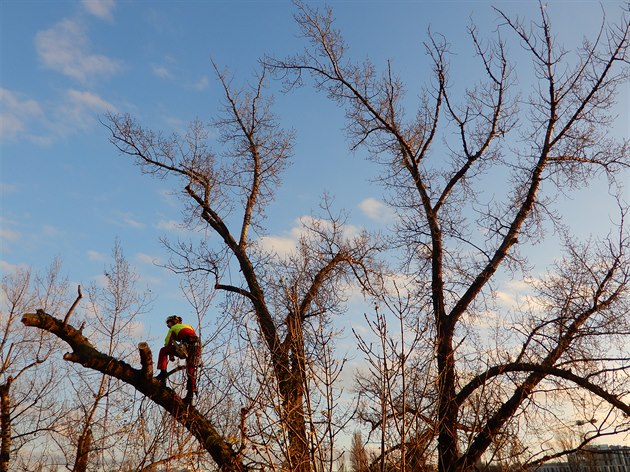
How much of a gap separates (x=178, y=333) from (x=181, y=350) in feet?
1.18

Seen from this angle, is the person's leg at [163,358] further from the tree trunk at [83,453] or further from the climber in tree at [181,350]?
the tree trunk at [83,453]

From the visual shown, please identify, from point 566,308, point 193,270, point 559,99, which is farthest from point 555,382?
point 193,270

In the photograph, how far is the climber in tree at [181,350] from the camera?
6781 mm

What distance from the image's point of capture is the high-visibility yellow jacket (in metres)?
7.34

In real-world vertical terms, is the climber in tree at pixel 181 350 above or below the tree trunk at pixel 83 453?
above

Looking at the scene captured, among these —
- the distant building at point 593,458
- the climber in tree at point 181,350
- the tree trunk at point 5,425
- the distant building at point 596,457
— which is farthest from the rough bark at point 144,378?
the tree trunk at point 5,425

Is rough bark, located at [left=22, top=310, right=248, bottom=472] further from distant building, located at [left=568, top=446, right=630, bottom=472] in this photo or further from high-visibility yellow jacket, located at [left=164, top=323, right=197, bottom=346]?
distant building, located at [left=568, top=446, right=630, bottom=472]

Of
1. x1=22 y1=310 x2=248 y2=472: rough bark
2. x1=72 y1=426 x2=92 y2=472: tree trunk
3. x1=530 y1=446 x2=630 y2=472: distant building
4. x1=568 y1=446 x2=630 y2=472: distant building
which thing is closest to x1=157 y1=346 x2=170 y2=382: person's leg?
x1=22 y1=310 x2=248 y2=472: rough bark

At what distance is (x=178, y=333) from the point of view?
7332 mm

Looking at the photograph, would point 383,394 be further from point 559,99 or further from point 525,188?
point 559,99

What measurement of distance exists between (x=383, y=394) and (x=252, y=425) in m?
2.42

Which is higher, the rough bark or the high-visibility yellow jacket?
the high-visibility yellow jacket

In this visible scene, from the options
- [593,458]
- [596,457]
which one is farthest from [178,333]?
[596,457]

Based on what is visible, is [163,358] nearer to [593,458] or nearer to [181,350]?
[181,350]
